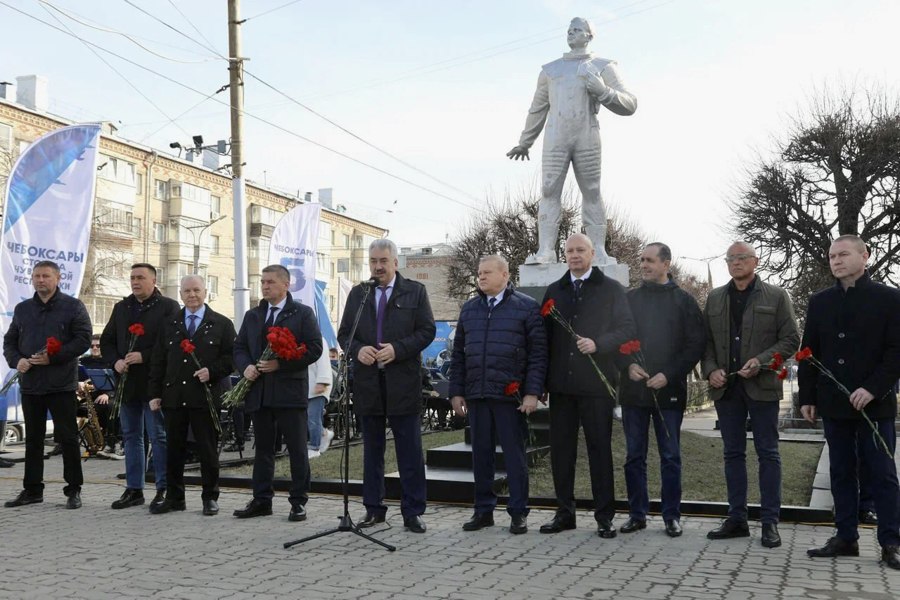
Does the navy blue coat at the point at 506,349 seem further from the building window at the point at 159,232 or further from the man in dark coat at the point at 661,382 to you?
the building window at the point at 159,232

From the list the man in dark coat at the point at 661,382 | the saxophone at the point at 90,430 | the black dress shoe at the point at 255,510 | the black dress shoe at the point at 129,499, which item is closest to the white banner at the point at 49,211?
the saxophone at the point at 90,430

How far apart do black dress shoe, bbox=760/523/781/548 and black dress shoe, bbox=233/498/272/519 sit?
380 cm

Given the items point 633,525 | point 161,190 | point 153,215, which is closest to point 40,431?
point 633,525

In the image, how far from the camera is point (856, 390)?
559cm

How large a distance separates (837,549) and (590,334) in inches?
83.9

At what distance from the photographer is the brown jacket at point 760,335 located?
20.4ft

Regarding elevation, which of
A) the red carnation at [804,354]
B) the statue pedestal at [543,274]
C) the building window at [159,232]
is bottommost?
the red carnation at [804,354]

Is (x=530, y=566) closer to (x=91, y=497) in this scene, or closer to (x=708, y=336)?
(x=708, y=336)

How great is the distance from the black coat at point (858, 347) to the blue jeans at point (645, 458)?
3.27 ft

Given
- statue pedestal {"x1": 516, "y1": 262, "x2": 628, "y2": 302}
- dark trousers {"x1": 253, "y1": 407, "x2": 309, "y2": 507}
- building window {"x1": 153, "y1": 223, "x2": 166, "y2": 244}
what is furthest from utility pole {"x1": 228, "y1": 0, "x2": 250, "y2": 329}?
building window {"x1": 153, "y1": 223, "x2": 166, "y2": 244}

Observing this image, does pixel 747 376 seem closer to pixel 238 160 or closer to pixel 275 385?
pixel 275 385

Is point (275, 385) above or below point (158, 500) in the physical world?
above

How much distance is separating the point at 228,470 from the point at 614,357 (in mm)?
5196

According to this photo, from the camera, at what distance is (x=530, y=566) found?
A: 5469 mm
